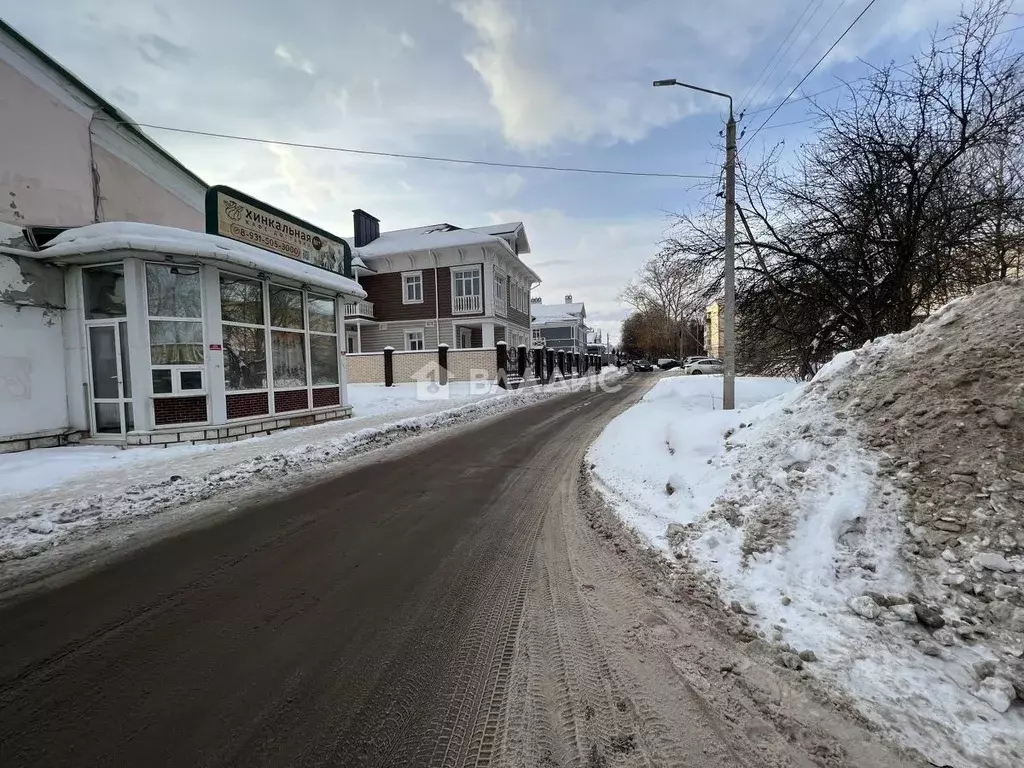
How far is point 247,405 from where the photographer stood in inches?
402

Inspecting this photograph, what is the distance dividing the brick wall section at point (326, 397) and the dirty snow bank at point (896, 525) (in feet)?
31.1

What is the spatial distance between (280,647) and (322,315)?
11.5 meters

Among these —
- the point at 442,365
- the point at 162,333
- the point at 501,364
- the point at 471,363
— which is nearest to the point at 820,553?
the point at 162,333

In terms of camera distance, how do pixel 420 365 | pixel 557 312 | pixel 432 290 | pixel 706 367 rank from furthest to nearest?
pixel 557 312, pixel 706 367, pixel 432 290, pixel 420 365

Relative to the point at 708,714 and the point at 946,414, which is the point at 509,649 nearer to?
the point at 708,714

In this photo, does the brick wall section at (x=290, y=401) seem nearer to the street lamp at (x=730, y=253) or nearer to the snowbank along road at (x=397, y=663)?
the snowbank along road at (x=397, y=663)

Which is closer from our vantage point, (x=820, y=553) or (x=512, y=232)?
(x=820, y=553)

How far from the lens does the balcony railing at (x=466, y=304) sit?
85.6 feet

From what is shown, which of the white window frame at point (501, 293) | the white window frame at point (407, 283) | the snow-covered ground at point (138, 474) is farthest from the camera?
the white window frame at point (407, 283)

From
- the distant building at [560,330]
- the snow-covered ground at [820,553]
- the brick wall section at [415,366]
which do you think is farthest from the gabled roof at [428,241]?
the distant building at [560,330]

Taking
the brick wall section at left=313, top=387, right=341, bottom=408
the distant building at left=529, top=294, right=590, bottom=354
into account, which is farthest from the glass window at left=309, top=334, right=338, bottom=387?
the distant building at left=529, top=294, right=590, bottom=354

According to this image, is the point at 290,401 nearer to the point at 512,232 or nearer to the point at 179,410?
the point at 179,410

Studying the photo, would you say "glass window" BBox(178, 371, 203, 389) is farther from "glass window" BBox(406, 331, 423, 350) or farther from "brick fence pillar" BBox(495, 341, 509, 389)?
"glass window" BBox(406, 331, 423, 350)

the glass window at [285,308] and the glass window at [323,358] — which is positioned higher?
the glass window at [285,308]
